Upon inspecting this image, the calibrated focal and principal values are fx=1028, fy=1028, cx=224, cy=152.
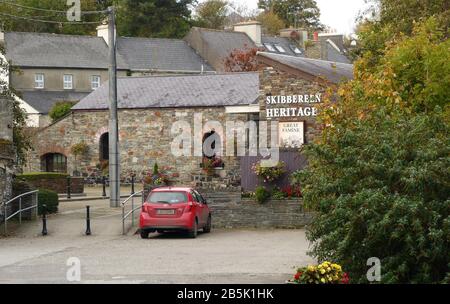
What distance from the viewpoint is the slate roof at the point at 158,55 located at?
77.5 m

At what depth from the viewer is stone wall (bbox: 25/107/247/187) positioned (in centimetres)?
4575

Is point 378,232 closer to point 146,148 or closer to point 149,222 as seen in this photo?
point 149,222

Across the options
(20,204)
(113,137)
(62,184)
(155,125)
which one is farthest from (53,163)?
(20,204)

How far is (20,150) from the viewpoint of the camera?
35.8 metres

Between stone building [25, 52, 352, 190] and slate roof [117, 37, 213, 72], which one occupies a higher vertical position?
slate roof [117, 37, 213, 72]

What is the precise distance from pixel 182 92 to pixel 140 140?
2959 millimetres

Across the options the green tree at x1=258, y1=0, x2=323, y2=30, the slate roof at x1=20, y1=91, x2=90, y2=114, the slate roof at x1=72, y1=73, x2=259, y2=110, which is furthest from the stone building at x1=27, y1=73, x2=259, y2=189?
the green tree at x1=258, y1=0, x2=323, y2=30

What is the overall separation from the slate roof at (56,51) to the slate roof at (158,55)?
3.94 ft

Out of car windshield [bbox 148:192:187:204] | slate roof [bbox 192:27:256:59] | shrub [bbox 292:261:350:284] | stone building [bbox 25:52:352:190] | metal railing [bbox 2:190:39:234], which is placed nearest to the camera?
shrub [bbox 292:261:350:284]

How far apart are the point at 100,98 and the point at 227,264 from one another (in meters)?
29.0

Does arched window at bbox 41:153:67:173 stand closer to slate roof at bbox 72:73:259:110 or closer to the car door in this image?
slate roof at bbox 72:73:259:110

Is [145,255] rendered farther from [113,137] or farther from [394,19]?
[394,19]

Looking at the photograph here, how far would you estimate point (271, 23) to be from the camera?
10638cm

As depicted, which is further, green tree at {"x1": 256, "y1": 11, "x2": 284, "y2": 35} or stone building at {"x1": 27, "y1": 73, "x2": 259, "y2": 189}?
green tree at {"x1": 256, "y1": 11, "x2": 284, "y2": 35}
